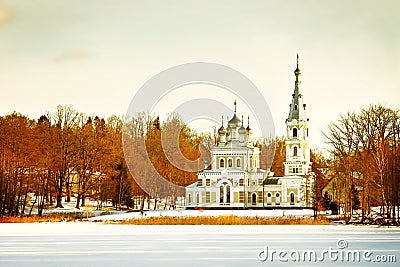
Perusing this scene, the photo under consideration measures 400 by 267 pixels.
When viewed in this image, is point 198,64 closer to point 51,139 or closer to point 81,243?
point 51,139

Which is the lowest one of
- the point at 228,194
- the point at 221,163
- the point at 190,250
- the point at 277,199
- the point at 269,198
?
the point at 190,250

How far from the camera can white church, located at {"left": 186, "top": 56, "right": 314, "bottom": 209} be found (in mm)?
65562

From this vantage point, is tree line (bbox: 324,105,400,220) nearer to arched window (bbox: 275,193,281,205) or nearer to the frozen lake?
the frozen lake

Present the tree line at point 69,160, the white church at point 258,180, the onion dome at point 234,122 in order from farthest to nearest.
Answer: the onion dome at point 234,122 → the white church at point 258,180 → the tree line at point 69,160

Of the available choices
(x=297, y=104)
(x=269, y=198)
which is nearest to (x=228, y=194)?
(x=269, y=198)

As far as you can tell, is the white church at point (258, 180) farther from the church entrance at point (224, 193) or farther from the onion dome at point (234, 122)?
the onion dome at point (234, 122)

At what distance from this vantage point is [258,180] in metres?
66.9

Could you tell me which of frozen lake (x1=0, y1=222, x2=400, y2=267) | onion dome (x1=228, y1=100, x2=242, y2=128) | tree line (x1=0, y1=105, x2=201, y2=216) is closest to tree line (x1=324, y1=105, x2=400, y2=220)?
frozen lake (x1=0, y1=222, x2=400, y2=267)

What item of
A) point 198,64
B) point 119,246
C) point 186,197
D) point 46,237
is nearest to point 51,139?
point 198,64

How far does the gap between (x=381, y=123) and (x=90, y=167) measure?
86.8 feet

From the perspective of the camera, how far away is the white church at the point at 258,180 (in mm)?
65562

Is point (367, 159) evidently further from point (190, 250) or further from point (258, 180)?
point (258, 180)

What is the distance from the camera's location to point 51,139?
5216 cm

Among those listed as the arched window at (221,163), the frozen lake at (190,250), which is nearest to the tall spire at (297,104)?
the arched window at (221,163)
